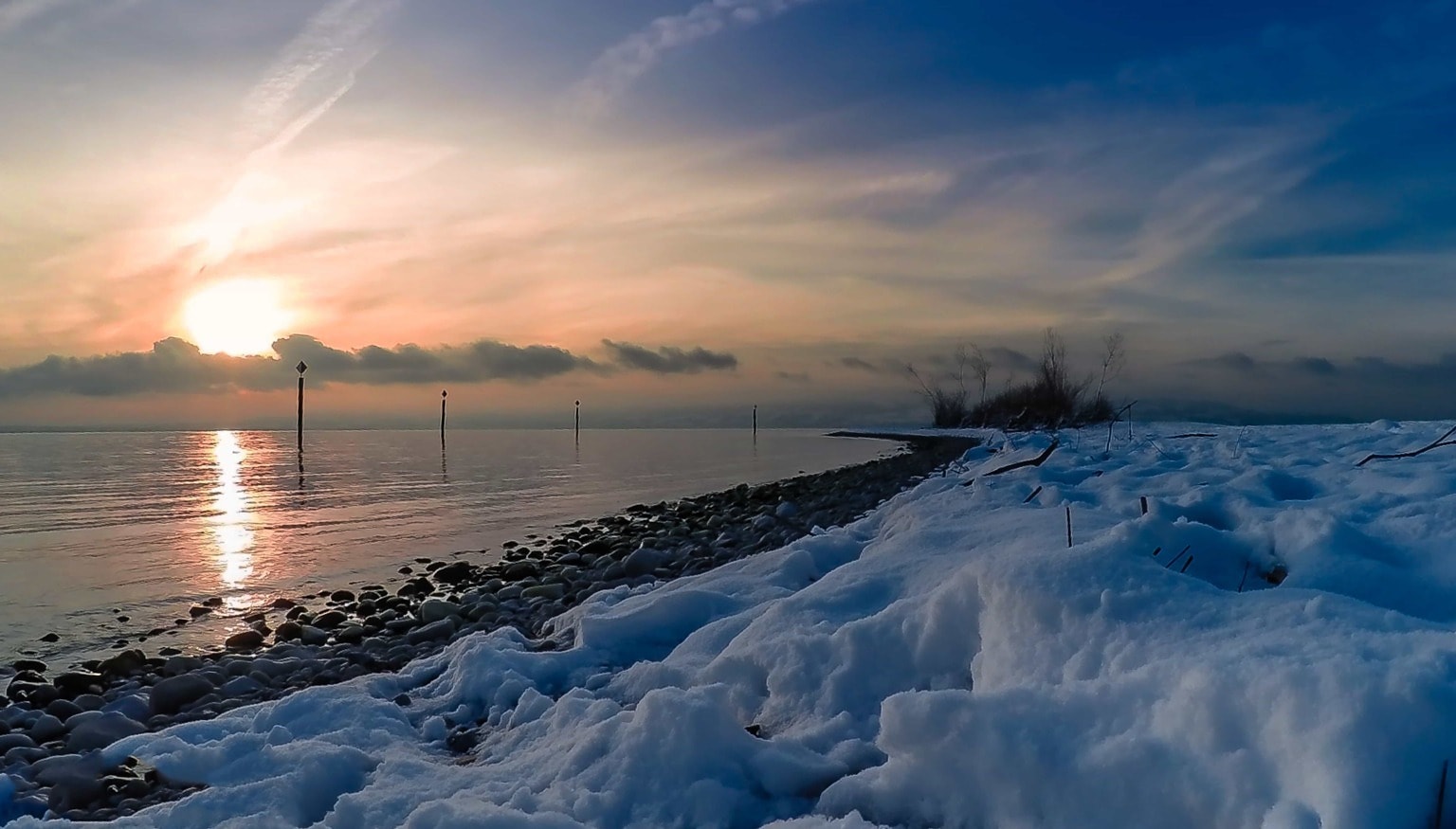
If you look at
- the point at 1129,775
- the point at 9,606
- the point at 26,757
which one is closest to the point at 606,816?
the point at 1129,775

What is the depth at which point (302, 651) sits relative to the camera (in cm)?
577

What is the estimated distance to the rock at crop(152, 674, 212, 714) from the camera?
15.1 ft

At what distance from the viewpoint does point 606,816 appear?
2152mm

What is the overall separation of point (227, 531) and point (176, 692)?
28.9ft

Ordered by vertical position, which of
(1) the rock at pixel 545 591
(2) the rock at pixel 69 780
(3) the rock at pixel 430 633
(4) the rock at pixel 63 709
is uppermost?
(2) the rock at pixel 69 780

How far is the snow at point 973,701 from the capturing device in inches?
59.2

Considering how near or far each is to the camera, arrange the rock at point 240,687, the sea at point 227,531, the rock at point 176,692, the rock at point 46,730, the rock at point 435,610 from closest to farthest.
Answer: the rock at point 46,730, the rock at point 176,692, the rock at point 240,687, the rock at point 435,610, the sea at point 227,531

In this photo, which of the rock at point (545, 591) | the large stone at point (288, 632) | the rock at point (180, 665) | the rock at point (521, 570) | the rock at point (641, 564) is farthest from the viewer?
the rock at point (521, 570)

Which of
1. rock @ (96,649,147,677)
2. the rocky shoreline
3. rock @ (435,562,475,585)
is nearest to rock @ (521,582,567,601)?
the rocky shoreline

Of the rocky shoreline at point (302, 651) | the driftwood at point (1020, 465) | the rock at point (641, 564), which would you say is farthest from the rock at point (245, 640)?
the driftwood at point (1020, 465)

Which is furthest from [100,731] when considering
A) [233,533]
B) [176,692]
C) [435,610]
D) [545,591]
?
[233,533]

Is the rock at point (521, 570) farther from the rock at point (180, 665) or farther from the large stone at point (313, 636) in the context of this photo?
the rock at point (180, 665)

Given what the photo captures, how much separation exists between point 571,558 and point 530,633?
Result: 11.4 feet

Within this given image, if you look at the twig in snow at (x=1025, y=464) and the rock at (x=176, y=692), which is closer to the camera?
the rock at (x=176, y=692)
